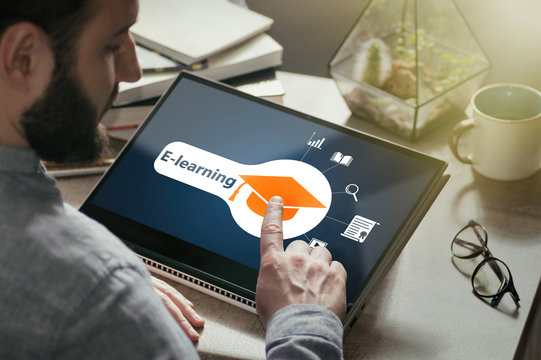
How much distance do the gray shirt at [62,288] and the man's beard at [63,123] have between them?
33mm

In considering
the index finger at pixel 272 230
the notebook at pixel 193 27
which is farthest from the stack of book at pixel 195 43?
the index finger at pixel 272 230

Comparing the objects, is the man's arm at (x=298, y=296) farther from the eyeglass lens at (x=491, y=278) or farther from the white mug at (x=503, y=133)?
the white mug at (x=503, y=133)

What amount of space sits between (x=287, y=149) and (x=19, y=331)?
482mm

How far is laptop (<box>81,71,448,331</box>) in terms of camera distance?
875 mm

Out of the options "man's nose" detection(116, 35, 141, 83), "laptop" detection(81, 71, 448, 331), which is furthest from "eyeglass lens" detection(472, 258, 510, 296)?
"man's nose" detection(116, 35, 141, 83)

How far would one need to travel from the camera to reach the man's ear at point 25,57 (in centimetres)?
64

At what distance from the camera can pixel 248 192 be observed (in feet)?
3.07

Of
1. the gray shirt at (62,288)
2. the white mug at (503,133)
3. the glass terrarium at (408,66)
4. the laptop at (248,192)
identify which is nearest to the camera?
the gray shirt at (62,288)

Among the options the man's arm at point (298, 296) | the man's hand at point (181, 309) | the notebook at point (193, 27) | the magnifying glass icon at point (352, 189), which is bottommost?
the man's hand at point (181, 309)

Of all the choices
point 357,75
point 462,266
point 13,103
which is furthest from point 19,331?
point 357,75

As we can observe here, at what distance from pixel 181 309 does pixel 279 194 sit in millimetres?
211

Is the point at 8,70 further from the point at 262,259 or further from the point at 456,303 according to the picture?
the point at 456,303

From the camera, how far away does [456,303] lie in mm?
897

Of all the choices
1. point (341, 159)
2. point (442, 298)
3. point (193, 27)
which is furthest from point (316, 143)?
point (193, 27)
